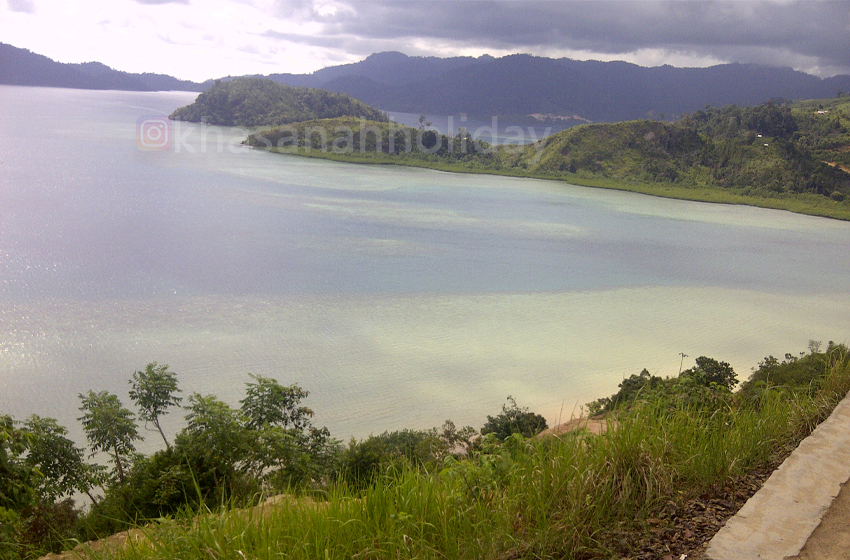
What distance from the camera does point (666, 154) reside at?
257ft

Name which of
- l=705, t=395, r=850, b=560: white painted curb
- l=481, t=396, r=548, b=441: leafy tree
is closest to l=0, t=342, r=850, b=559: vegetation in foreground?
l=705, t=395, r=850, b=560: white painted curb

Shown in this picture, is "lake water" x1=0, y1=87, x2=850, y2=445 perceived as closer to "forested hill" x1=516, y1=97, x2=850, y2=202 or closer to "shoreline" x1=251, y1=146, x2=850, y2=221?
"shoreline" x1=251, y1=146, x2=850, y2=221

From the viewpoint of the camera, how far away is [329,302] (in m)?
22.5

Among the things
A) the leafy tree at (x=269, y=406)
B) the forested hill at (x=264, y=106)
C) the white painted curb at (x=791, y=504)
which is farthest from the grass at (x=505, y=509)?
the forested hill at (x=264, y=106)

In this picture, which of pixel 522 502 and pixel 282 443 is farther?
pixel 282 443

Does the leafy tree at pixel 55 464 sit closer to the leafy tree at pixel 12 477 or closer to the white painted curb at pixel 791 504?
the leafy tree at pixel 12 477

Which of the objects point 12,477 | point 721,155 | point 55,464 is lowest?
point 55,464

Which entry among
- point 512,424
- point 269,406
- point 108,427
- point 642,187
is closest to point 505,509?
point 269,406

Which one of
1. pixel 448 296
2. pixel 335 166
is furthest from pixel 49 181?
pixel 448 296

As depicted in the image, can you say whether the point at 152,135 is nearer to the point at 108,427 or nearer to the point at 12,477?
the point at 108,427

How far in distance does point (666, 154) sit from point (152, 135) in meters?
76.0

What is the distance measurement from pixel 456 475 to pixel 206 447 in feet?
16.3

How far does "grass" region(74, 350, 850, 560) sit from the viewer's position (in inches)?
95.0

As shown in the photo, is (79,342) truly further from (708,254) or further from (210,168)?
(210,168)
